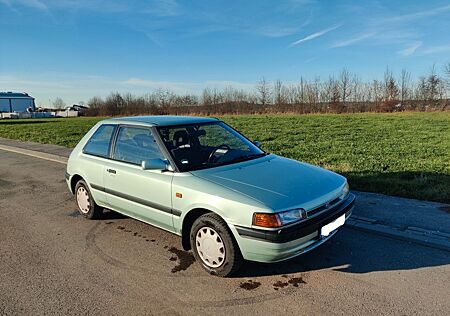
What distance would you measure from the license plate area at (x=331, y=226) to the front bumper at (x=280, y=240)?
0.16ft

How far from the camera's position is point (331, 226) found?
3.21m

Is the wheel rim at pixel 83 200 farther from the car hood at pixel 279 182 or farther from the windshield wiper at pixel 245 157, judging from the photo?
the windshield wiper at pixel 245 157

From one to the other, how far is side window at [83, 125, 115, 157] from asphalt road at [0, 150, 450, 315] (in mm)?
1071

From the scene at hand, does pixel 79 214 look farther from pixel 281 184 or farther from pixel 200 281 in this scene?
pixel 281 184

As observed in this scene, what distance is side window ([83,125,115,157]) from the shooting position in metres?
4.47

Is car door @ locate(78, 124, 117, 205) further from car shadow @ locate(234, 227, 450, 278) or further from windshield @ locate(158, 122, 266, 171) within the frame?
car shadow @ locate(234, 227, 450, 278)

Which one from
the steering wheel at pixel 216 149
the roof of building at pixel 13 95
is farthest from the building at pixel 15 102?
the steering wheel at pixel 216 149

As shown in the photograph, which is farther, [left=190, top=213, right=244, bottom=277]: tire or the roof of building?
the roof of building

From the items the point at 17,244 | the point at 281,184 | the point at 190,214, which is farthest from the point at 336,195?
the point at 17,244

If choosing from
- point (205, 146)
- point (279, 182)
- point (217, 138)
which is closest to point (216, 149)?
point (205, 146)

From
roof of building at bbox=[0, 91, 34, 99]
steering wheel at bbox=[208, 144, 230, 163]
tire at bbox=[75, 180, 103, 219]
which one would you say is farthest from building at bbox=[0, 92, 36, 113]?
steering wheel at bbox=[208, 144, 230, 163]

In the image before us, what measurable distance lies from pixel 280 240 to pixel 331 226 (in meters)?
0.71

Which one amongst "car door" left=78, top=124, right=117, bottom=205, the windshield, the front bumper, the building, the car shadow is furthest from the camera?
the building

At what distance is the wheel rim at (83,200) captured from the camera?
4820 mm
